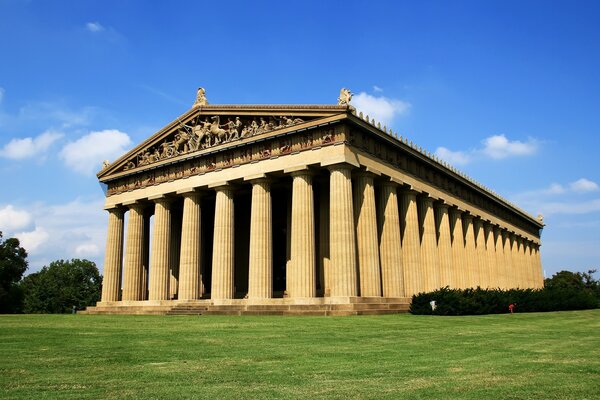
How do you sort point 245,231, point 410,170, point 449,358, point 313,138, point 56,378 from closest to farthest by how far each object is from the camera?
point 56,378
point 449,358
point 313,138
point 410,170
point 245,231

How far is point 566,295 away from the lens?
53.0 m

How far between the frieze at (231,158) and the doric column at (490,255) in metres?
34.9

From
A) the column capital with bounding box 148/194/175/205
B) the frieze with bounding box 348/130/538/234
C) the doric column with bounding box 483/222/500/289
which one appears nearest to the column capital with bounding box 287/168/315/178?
the frieze with bounding box 348/130/538/234

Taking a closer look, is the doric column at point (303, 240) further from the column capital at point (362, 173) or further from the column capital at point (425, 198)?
the column capital at point (425, 198)

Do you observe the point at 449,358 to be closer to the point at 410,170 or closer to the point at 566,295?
the point at 410,170

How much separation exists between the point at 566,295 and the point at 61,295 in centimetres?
9698

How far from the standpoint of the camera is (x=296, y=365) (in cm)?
1439

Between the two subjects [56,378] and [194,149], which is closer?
[56,378]

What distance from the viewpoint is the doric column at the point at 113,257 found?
192 feet

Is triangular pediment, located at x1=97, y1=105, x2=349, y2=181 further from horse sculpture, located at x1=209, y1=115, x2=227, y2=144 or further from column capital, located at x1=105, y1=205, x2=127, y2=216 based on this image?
column capital, located at x1=105, y1=205, x2=127, y2=216

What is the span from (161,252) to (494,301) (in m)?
31.3

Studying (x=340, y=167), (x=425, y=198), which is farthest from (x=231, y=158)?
(x=425, y=198)

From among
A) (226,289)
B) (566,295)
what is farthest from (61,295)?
(566,295)

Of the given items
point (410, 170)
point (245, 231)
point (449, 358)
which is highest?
point (410, 170)
